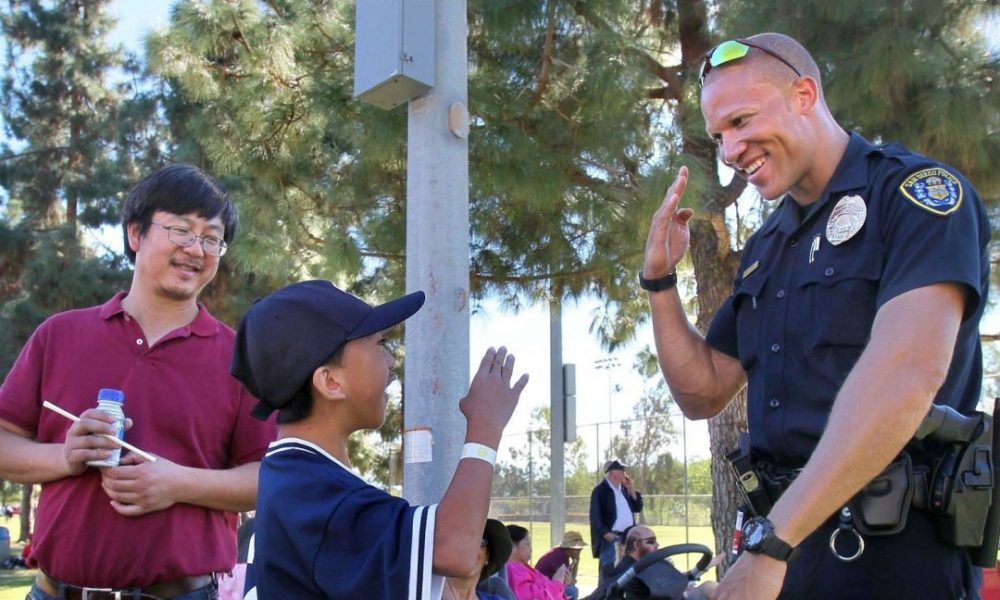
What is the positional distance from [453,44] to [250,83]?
402 cm

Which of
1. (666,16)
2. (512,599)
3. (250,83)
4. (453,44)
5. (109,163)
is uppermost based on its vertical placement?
(109,163)

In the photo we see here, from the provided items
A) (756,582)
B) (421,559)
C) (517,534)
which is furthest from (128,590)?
(517,534)

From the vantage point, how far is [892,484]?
5.86ft

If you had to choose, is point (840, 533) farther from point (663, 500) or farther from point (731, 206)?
point (663, 500)

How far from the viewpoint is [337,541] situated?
1947 millimetres

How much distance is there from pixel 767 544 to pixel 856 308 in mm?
547

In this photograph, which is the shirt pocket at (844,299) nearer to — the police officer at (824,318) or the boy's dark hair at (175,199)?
the police officer at (824,318)

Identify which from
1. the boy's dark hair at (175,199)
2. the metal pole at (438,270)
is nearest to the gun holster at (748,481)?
the boy's dark hair at (175,199)

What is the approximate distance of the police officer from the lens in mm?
1657

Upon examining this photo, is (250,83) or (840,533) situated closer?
(840,533)

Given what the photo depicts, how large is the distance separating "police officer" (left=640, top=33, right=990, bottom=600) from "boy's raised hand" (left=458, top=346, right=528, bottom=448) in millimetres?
423

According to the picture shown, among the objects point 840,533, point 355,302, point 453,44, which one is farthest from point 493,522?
point 453,44

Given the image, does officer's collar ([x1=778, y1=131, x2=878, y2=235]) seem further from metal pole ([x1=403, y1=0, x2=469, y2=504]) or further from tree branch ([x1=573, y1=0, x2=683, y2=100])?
tree branch ([x1=573, y1=0, x2=683, y2=100])

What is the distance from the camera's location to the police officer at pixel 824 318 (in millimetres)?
1657
